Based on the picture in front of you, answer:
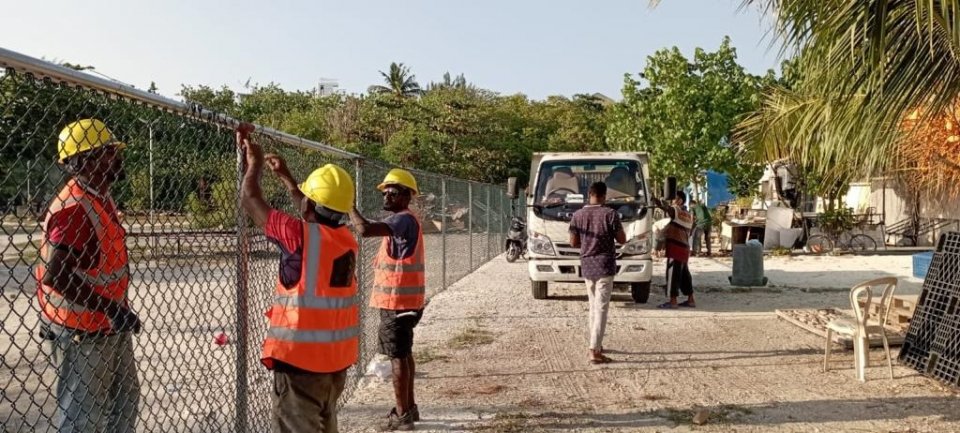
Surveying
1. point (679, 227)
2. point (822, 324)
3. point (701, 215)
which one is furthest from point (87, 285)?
point (701, 215)

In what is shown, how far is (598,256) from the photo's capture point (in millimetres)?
7547

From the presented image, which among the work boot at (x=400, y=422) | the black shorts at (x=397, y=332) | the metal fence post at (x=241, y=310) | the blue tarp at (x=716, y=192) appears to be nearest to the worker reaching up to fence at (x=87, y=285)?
the metal fence post at (x=241, y=310)

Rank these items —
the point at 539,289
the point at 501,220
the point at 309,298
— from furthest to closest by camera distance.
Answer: the point at 501,220, the point at 539,289, the point at 309,298

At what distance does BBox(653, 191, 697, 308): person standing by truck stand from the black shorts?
242 inches

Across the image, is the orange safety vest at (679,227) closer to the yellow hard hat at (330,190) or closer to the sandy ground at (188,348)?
the sandy ground at (188,348)

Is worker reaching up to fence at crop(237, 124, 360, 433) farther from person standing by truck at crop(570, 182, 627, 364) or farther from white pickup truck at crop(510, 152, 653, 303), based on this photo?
white pickup truck at crop(510, 152, 653, 303)

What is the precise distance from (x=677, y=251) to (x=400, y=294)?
21.7ft

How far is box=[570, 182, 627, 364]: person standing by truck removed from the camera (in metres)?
7.54

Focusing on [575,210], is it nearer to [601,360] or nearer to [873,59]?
[601,360]

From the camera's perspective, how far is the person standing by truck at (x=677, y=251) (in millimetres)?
11070

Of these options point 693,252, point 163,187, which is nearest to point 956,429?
point 163,187

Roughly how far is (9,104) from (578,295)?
1109 centimetres

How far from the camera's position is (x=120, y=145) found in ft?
10.5

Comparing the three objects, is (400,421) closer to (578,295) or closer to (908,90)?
(908,90)
